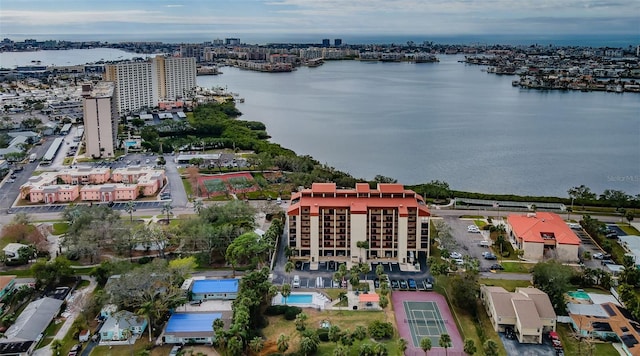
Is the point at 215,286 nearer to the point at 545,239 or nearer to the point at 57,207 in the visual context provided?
the point at 545,239

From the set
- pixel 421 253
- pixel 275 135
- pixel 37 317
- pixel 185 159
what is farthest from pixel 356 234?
pixel 275 135

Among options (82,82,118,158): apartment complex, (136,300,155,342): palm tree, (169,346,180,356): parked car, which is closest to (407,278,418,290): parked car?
(169,346,180,356): parked car

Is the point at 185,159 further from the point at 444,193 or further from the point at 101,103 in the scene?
the point at 444,193

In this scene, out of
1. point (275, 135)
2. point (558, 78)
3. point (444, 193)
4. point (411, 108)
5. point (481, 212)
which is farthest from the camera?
point (558, 78)

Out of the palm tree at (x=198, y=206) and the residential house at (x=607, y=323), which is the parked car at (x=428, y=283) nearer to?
the residential house at (x=607, y=323)

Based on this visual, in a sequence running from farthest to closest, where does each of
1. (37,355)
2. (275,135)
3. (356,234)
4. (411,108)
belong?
1. (411,108)
2. (275,135)
3. (356,234)
4. (37,355)

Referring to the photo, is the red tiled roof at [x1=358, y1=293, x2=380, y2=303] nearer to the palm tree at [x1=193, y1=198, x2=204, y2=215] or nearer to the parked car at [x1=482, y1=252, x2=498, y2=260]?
the parked car at [x1=482, y1=252, x2=498, y2=260]

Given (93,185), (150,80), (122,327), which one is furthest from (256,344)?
(150,80)

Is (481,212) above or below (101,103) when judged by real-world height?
below
